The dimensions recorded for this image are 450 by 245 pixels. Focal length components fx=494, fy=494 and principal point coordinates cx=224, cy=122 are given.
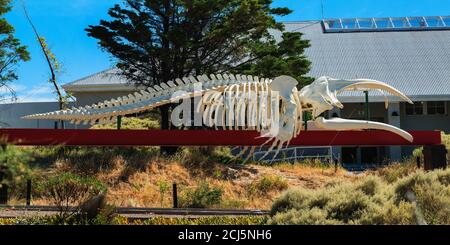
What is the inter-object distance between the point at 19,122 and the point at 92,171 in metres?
17.9

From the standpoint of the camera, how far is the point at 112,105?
446 inches

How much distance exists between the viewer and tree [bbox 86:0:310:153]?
750 inches

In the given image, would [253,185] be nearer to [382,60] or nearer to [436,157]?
[436,157]

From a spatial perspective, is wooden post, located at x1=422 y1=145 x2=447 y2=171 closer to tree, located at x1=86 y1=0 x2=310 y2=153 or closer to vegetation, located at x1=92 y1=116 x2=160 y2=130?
tree, located at x1=86 y1=0 x2=310 y2=153

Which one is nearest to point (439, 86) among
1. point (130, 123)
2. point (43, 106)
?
point (130, 123)

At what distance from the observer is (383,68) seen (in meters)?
29.9

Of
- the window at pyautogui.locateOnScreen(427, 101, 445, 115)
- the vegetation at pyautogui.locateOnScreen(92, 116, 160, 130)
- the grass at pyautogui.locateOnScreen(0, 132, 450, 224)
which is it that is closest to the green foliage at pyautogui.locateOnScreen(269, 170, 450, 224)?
the grass at pyautogui.locateOnScreen(0, 132, 450, 224)

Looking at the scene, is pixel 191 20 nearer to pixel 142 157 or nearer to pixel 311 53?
pixel 142 157

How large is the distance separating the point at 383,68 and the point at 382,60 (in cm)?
114

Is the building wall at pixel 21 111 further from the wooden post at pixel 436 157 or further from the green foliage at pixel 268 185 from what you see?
the wooden post at pixel 436 157

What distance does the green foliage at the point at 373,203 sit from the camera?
286 inches

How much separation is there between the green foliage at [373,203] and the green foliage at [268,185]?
6.65 m

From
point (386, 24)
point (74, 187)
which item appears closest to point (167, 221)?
point (74, 187)

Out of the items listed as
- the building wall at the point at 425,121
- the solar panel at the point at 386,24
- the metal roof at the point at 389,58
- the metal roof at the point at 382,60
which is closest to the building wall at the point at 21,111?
the metal roof at the point at 382,60
